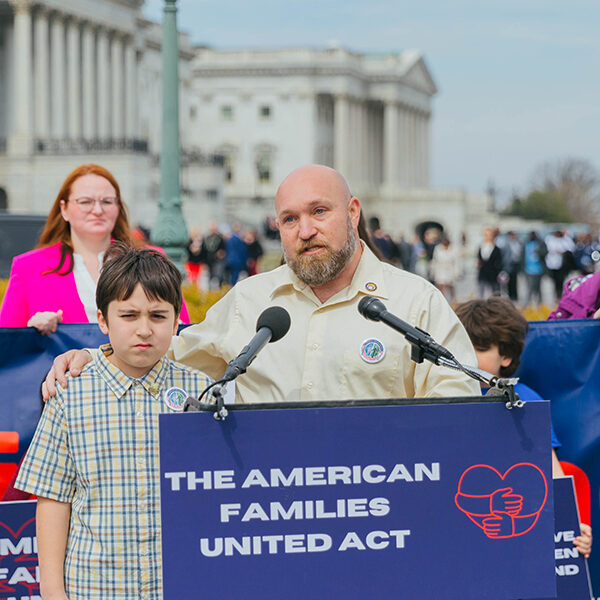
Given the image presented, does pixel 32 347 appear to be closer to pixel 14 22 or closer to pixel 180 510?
pixel 180 510

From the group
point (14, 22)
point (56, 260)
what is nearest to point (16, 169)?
point (14, 22)

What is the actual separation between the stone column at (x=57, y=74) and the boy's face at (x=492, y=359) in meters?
56.4

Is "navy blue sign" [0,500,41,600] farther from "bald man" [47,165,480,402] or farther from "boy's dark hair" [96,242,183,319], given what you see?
"boy's dark hair" [96,242,183,319]

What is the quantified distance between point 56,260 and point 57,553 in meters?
2.36

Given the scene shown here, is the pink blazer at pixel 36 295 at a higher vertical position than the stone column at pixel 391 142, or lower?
lower

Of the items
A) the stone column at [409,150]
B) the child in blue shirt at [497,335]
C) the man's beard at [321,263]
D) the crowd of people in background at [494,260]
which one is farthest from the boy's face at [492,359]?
the stone column at [409,150]

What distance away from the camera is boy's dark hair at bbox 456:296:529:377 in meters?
5.25

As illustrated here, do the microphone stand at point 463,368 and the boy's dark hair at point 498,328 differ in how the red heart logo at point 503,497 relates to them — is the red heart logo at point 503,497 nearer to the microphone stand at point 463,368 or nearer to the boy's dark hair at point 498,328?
the microphone stand at point 463,368

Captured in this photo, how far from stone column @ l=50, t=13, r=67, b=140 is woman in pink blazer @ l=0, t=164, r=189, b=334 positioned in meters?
55.4

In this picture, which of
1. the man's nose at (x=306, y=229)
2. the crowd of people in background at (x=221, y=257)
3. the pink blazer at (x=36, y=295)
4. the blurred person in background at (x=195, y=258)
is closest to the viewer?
the man's nose at (x=306, y=229)

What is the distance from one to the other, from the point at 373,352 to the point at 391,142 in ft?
371

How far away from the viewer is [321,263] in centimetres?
401

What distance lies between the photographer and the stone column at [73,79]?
6131 centimetres

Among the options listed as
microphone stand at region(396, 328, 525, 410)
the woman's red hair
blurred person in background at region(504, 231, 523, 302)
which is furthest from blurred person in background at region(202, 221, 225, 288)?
microphone stand at region(396, 328, 525, 410)
